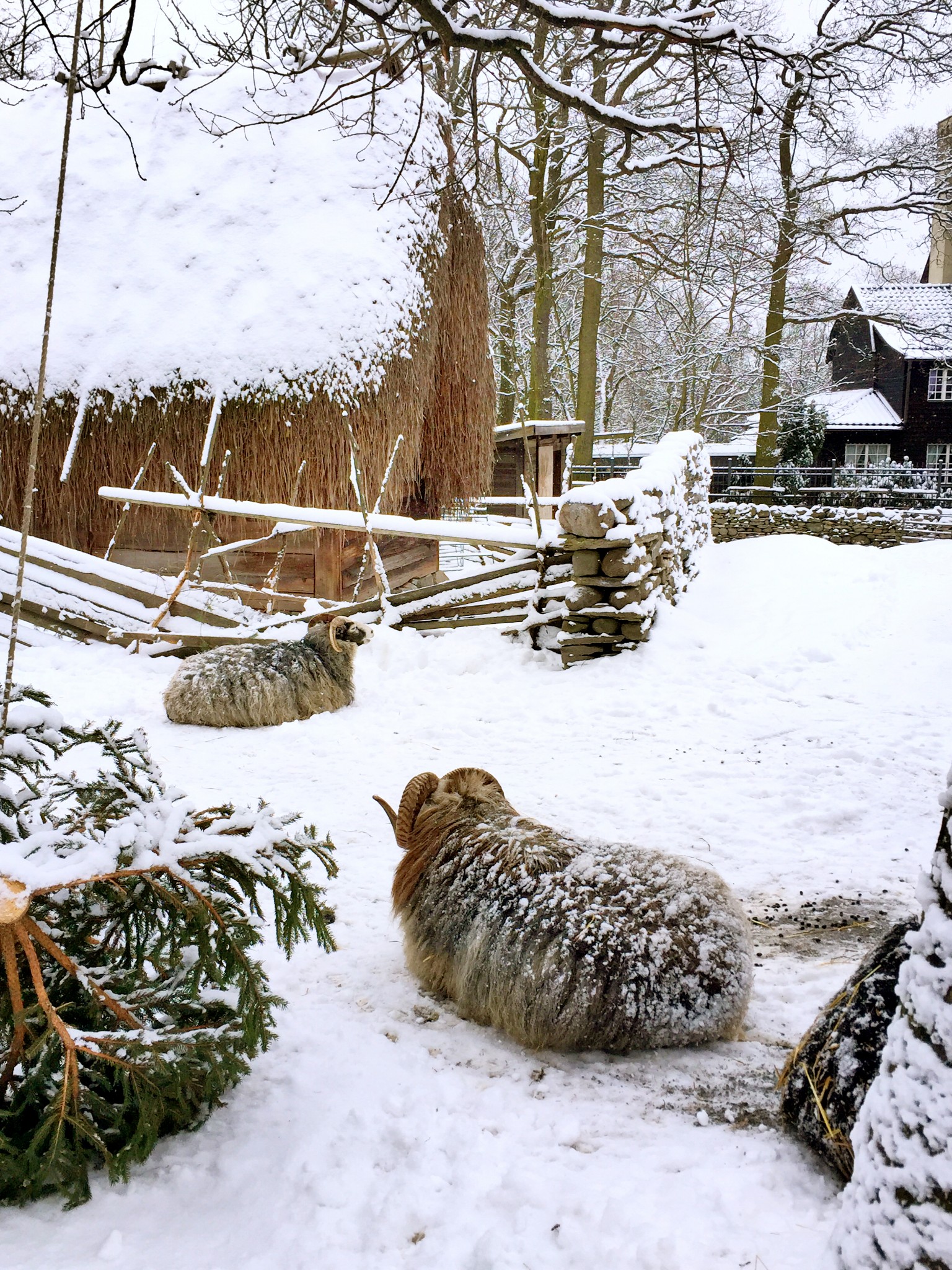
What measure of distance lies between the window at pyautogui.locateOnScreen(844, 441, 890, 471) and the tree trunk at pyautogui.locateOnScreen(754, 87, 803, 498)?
8.98 meters

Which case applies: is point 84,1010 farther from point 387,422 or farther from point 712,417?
point 712,417

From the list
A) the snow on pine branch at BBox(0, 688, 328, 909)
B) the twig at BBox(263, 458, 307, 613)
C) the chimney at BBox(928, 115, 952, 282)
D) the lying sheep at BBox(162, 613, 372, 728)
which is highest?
Result: the chimney at BBox(928, 115, 952, 282)

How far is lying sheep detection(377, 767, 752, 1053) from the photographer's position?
7.79 feet

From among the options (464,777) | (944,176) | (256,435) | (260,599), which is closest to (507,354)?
(944,176)

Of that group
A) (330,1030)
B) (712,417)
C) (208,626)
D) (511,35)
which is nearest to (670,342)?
(712,417)

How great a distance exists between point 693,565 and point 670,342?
1772 cm

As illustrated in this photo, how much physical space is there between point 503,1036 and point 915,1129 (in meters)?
1.36

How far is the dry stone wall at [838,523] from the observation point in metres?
19.0

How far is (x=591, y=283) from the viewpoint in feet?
54.7

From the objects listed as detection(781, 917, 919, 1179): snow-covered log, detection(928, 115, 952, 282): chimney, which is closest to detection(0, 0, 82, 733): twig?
detection(781, 917, 919, 1179): snow-covered log

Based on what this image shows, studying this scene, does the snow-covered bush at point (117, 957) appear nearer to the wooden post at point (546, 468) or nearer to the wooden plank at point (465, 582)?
the wooden plank at point (465, 582)

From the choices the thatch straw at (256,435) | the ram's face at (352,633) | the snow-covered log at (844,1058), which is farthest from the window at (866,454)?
the snow-covered log at (844,1058)

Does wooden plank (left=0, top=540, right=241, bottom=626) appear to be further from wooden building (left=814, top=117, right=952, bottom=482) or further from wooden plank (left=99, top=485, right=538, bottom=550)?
wooden building (left=814, top=117, right=952, bottom=482)

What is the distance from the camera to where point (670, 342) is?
26.0 m
